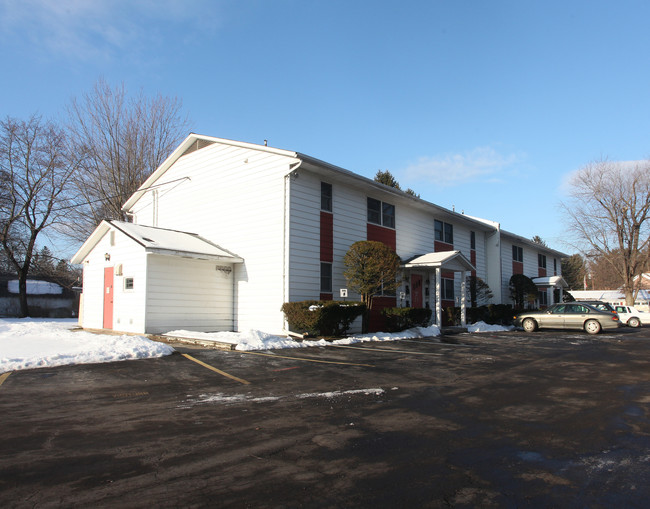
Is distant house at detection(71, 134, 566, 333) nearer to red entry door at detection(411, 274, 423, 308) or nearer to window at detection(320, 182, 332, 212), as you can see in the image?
window at detection(320, 182, 332, 212)

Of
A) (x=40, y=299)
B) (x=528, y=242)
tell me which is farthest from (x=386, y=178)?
(x=40, y=299)

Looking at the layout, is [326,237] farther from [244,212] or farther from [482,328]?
[482,328]

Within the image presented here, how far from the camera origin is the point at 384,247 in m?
17.3

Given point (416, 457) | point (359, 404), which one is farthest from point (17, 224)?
point (416, 457)

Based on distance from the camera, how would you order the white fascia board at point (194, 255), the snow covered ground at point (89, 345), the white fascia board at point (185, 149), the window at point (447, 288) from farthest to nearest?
the window at point (447, 288)
the white fascia board at point (185, 149)
the white fascia board at point (194, 255)
the snow covered ground at point (89, 345)

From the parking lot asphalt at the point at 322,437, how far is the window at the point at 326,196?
8.80 meters

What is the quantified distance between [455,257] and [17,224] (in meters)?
28.4

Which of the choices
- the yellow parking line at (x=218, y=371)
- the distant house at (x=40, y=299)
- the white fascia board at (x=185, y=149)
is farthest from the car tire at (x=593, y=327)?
the distant house at (x=40, y=299)

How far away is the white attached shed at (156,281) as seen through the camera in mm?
15648

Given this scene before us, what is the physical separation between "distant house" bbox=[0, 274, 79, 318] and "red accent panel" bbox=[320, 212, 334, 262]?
24985 mm

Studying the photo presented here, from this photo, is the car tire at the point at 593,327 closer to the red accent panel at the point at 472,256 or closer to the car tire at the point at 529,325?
the car tire at the point at 529,325

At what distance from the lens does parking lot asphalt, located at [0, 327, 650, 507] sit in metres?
3.61

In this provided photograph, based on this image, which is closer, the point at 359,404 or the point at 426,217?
the point at 359,404

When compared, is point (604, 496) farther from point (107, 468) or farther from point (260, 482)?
point (107, 468)
